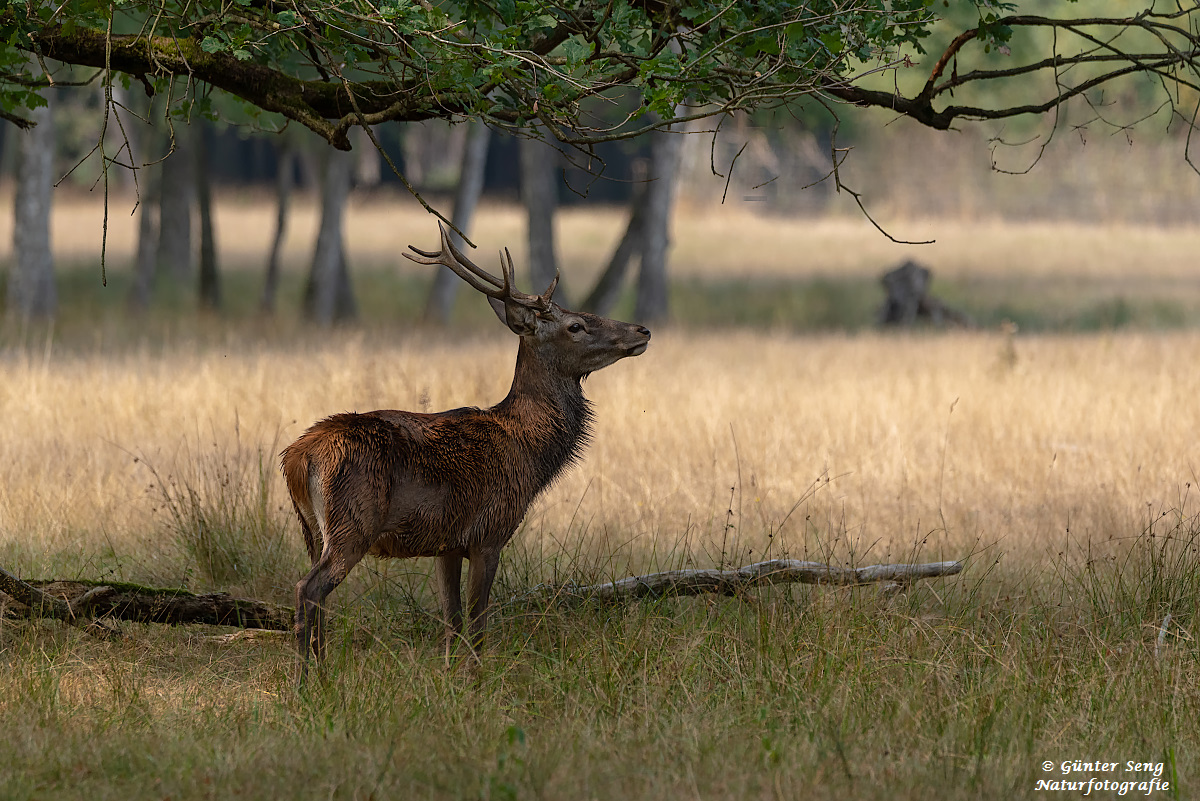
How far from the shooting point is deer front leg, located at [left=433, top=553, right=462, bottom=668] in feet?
18.4

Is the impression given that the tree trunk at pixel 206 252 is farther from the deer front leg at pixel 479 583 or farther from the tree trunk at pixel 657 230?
the deer front leg at pixel 479 583

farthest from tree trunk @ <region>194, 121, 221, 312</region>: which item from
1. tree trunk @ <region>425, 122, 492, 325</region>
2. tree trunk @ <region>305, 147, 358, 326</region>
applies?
tree trunk @ <region>425, 122, 492, 325</region>

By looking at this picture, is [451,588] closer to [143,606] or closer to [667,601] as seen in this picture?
[667,601]

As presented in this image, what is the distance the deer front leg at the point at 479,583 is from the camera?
5461mm

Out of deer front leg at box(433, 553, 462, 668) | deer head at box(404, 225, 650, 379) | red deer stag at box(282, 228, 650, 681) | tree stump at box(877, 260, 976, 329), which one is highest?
tree stump at box(877, 260, 976, 329)

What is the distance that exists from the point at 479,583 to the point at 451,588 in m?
0.28

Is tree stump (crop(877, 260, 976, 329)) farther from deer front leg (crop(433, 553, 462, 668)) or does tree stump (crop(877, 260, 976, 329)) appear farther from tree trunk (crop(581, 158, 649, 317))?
deer front leg (crop(433, 553, 462, 668))

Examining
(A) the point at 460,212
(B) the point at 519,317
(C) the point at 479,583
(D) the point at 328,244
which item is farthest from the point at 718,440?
(D) the point at 328,244

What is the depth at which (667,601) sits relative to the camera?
20.0ft

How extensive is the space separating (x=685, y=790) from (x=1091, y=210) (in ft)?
147

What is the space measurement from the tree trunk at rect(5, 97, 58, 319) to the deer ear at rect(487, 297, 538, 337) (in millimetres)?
15838

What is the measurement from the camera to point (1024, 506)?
8773mm

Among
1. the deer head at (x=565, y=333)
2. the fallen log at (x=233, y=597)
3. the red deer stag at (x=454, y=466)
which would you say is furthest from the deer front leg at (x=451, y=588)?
the deer head at (x=565, y=333)

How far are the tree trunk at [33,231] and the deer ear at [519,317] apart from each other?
15.8m
